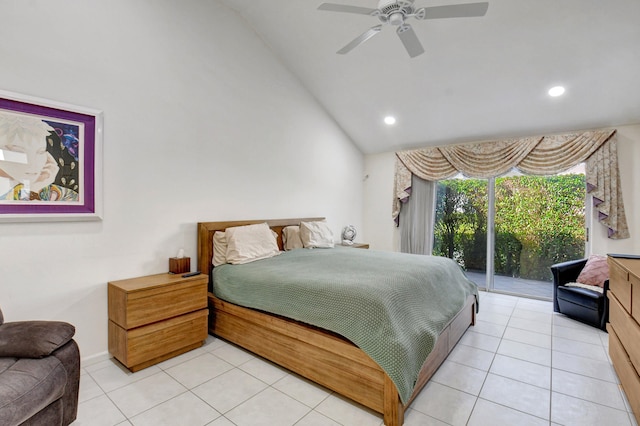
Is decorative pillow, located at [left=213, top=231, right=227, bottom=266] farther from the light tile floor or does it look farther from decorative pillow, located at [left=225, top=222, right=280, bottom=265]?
the light tile floor

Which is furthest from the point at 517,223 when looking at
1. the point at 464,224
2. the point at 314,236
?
the point at 314,236

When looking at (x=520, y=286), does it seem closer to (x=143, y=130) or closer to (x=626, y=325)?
(x=626, y=325)

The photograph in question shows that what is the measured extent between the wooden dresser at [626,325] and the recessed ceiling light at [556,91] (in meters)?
2.10

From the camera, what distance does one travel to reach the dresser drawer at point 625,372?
5.74ft

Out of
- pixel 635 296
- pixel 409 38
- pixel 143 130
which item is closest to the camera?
pixel 635 296

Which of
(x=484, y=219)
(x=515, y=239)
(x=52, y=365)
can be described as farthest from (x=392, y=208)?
(x=52, y=365)

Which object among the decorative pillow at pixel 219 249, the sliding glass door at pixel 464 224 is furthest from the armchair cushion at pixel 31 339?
the sliding glass door at pixel 464 224

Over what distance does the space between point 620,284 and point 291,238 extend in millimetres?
3121

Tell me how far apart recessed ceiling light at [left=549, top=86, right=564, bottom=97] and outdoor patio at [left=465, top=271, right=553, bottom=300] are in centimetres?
254

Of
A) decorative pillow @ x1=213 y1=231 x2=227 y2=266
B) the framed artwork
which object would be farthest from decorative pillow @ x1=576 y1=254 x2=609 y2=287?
the framed artwork

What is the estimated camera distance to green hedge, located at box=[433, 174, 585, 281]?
417 centimetres

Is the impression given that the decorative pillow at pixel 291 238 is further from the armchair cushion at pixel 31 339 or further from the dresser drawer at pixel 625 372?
the dresser drawer at pixel 625 372

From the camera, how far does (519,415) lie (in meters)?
1.88

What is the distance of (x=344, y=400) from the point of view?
2012 millimetres
